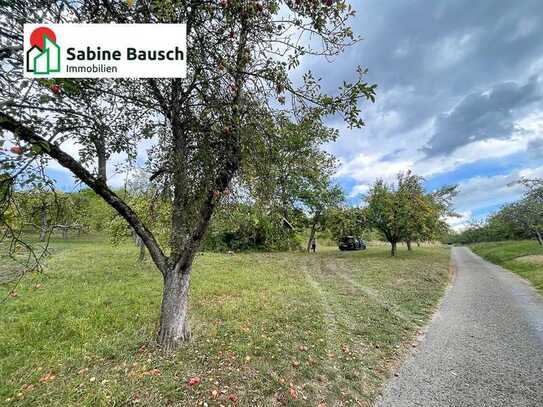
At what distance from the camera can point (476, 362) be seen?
433 centimetres

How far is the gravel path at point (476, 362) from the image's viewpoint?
344 cm

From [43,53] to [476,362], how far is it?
7647 mm

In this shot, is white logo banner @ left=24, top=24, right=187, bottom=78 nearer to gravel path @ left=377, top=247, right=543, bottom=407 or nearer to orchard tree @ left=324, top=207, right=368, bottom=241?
gravel path @ left=377, top=247, right=543, bottom=407

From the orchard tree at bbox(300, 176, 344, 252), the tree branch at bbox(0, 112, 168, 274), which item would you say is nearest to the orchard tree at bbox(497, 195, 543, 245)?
the orchard tree at bbox(300, 176, 344, 252)

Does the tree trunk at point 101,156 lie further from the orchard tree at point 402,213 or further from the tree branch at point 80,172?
the orchard tree at point 402,213

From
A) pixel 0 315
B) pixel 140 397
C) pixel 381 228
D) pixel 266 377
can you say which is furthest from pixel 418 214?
pixel 0 315

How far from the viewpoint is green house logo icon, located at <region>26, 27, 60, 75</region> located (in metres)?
3.19

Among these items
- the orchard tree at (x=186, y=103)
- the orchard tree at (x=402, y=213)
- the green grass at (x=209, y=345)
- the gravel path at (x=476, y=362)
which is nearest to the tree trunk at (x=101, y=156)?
the orchard tree at (x=186, y=103)

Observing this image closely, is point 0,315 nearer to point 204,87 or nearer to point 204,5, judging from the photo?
point 204,87

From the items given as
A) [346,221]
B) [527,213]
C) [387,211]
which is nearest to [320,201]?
[346,221]

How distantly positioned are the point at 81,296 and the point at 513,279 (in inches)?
686

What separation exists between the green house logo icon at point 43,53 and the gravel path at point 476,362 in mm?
5952

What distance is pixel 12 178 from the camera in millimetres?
2887

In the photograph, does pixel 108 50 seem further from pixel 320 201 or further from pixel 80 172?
pixel 320 201
